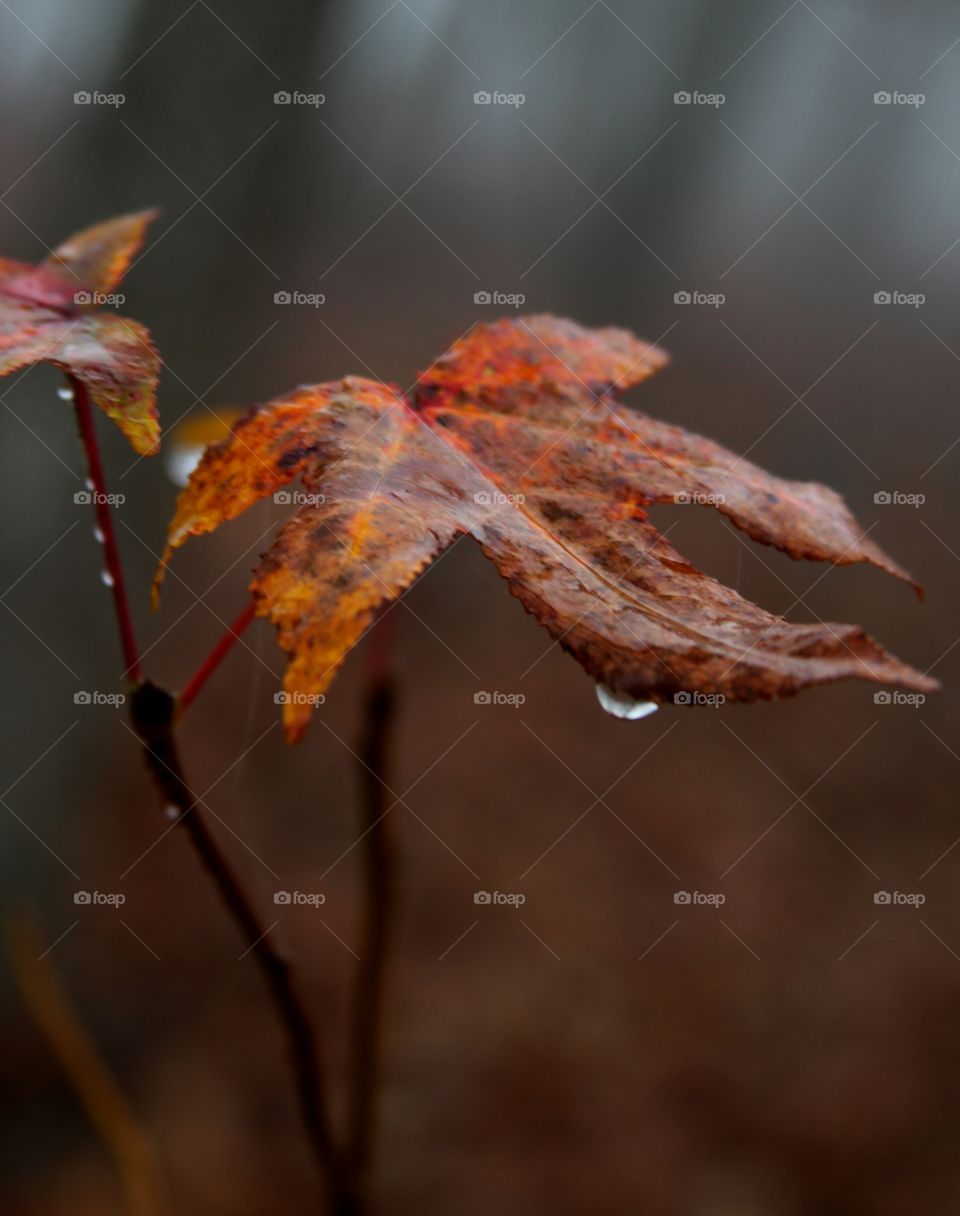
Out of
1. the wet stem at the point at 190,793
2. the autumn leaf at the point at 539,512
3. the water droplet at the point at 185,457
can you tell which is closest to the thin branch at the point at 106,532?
the wet stem at the point at 190,793

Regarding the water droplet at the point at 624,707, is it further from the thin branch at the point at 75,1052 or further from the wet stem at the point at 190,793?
the thin branch at the point at 75,1052

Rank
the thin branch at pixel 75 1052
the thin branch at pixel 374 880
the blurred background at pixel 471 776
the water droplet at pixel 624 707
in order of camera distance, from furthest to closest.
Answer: the blurred background at pixel 471 776
the thin branch at pixel 75 1052
the thin branch at pixel 374 880
the water droplet at pixel 624 707

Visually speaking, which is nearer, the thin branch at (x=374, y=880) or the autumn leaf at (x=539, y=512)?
the autumn leaf at (x=539, y=512)

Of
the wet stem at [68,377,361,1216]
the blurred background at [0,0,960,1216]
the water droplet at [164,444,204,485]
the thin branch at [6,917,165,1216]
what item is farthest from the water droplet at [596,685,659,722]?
the thin branch at [6,917,165,1216]

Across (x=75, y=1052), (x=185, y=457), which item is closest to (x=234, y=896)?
(x=185, y=457)

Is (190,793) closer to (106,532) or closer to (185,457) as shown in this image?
(106,532)

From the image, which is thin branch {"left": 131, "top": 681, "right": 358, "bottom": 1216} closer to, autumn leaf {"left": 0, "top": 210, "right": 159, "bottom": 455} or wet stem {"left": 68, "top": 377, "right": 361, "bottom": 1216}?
wet stem {"left": 68, "top": 377, "right": 361, "bottom": 1216}
